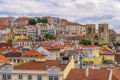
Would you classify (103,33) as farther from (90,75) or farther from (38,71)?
(38,71)

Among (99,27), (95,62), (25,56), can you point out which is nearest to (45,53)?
(25,56)

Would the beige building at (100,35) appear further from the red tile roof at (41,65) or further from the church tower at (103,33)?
the red tile roof at (41,65)

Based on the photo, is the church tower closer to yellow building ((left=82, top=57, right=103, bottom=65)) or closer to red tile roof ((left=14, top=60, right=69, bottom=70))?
yellow building ((left=82, top=57, right=103, bottom=65))

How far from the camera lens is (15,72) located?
3525 cm

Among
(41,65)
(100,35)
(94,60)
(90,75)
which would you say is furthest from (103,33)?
(90,75)

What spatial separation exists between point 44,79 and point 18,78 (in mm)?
2793

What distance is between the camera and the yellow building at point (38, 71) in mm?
34156

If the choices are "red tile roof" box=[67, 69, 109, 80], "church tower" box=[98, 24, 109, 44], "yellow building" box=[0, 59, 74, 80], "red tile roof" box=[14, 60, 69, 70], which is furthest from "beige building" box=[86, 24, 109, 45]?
"red tile roof" box=[67, 69, 109, 80]

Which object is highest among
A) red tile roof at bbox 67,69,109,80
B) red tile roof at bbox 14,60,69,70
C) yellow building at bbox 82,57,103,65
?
red tile roof at bbox 14,60,69,70

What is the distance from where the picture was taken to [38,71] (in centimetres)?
3459

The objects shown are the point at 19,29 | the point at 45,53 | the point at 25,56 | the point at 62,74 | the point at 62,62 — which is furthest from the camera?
the point at 19,29

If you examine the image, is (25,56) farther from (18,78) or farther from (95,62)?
(18,78)

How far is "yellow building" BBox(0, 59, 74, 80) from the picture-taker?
34.2 meters

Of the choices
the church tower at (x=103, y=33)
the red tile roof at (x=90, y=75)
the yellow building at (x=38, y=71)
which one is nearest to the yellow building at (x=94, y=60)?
the yellow building at (x=38, y=71)
